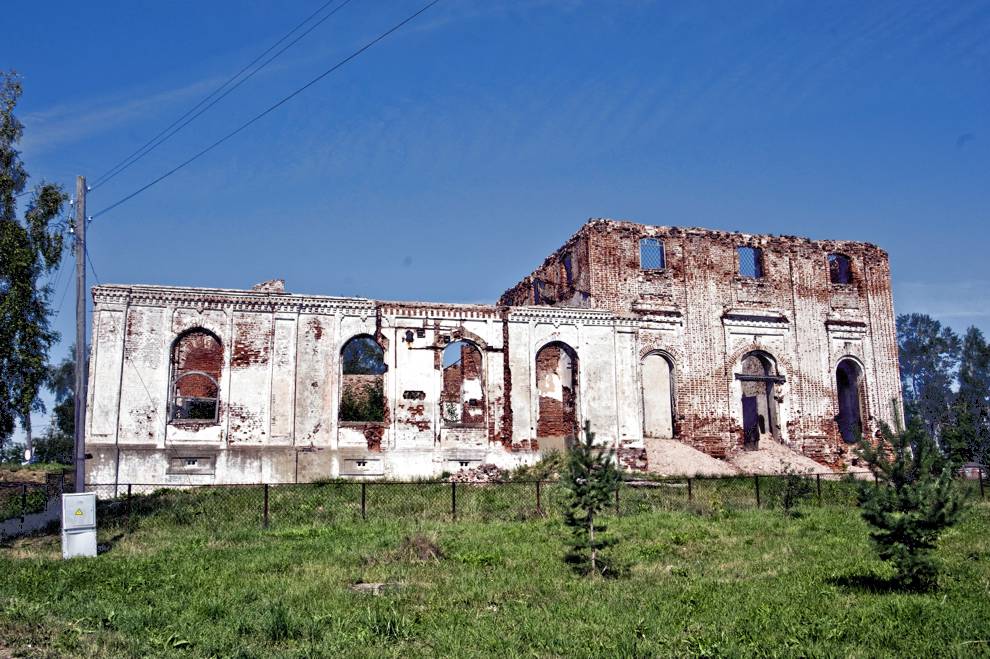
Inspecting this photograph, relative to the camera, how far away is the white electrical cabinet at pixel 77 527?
46.6 feet

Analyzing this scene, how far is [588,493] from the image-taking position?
12.1 m

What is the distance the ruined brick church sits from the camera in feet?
75.9

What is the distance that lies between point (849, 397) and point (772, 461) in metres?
6.31

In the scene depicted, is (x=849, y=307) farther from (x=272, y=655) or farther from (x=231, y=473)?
(x=272, y=655)

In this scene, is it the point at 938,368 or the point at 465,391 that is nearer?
the point at 465,391

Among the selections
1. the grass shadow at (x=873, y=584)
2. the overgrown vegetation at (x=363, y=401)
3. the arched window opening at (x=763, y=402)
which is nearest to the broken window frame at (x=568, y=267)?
the arched window opening at (x=763, y=402)

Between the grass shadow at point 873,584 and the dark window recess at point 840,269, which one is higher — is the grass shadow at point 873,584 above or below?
below

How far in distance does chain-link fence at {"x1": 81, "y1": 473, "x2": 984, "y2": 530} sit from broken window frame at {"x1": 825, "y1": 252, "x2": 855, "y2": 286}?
41.8 ft

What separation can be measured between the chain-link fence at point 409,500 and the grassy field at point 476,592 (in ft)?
0.86

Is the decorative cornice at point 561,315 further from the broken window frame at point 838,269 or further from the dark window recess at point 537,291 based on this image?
the broken window frame at point 838,269

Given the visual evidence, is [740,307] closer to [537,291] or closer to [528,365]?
[537,291]

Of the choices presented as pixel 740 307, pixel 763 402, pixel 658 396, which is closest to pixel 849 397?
pixel 763 402

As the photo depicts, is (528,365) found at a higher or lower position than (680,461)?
higher

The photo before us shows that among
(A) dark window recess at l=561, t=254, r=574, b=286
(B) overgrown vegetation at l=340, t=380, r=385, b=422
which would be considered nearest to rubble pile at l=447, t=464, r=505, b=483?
(A) dark window recess at l=561, t=254, r=574, b=286
